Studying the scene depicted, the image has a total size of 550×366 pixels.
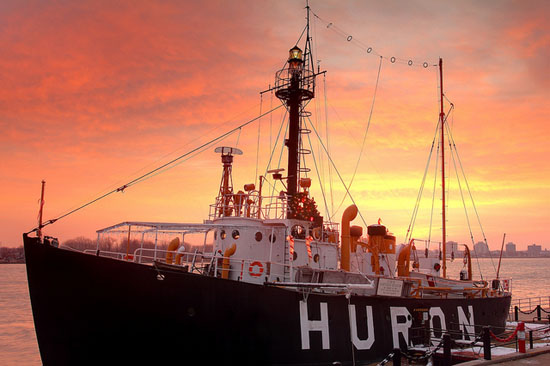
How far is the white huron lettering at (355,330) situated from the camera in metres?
17.5

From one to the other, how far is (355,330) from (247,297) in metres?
4.98

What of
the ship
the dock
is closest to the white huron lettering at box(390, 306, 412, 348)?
the ship

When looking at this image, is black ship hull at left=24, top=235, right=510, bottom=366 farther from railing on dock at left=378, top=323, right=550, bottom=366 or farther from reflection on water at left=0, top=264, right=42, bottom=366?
reflection on water at left=0, top=264, right=42, bottom=366

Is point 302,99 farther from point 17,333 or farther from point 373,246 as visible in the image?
point 17,333

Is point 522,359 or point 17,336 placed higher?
point 522,359

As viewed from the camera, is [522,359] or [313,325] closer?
[522,359]

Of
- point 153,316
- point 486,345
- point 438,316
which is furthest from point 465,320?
point 153,316

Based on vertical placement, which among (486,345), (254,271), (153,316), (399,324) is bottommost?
(486,345)

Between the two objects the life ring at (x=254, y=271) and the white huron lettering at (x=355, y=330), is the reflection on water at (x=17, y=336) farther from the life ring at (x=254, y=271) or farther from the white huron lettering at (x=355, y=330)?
the white huron lettering at (x=355, y=330)

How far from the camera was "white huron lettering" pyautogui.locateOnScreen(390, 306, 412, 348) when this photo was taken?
19.1 meters

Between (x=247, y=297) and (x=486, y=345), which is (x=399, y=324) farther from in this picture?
(x=247, y=297)

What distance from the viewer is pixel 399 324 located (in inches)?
762

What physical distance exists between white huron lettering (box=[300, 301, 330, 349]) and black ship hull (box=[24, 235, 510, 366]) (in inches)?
1.3

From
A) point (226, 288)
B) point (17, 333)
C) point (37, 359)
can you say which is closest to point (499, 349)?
point (226, 288)
